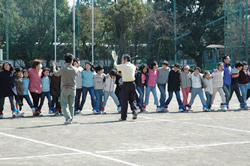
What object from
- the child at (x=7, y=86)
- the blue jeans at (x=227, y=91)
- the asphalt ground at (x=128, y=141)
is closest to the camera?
the asphalt ground at (x=128, y=141)

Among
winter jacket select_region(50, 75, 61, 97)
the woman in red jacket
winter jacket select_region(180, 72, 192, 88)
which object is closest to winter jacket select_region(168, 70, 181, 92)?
winter jacket select_region(180, 72, 192, 88)

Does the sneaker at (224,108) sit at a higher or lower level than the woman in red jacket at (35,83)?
lower

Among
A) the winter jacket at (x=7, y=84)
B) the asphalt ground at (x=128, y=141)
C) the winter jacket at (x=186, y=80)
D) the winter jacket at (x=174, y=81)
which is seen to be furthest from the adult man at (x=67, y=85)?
the winter jacket at (x=186, y=80)

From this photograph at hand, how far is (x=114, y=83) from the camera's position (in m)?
15.5

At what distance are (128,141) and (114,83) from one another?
6686 millimetres

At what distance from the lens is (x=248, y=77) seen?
1664 centimetres

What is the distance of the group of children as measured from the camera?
14336 millimetres

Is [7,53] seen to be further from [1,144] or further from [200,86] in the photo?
[1,144]

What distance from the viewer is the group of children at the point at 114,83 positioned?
1434 cm

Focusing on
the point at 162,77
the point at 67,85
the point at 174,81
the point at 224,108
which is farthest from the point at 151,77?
the point at 67,85

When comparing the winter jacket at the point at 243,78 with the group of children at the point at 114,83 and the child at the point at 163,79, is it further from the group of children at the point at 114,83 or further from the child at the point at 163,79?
the child at the point at 163,79

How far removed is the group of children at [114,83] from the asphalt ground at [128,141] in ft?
3.73

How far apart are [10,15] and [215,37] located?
2330 cm

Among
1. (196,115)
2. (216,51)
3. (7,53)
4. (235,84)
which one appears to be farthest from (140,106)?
(7,53)
